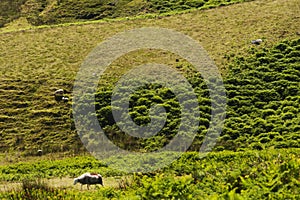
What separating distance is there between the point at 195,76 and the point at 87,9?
37.7 meters

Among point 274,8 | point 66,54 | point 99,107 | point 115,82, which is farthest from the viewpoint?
point 274,8

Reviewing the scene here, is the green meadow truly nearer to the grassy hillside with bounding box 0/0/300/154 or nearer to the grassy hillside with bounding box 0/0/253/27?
the grassy hillside with bounding box 0/0/300/154

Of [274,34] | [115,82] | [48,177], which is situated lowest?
[48,177]

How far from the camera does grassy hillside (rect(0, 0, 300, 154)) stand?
33.1 metres

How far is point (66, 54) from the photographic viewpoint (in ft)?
158

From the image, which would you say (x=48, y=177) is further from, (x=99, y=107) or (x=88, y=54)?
(x=88, y=54)

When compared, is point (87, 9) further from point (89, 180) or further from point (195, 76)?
point (89, 180)

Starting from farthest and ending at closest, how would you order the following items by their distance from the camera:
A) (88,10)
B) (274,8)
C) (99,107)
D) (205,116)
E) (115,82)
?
(88,10), (274,8), (115,82), (99,107), (205,116)

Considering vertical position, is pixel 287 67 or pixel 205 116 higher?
pixel 287 67

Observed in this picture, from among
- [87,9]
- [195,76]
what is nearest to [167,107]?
[195,76]

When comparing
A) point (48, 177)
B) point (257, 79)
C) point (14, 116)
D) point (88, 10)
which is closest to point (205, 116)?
point (257, 79)

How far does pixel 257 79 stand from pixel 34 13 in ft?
161

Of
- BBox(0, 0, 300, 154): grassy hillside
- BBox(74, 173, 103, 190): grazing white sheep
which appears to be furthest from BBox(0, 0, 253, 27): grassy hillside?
BBox(74, 173, 103, 190): grazing white sheep

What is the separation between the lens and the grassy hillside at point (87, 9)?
6625cm
